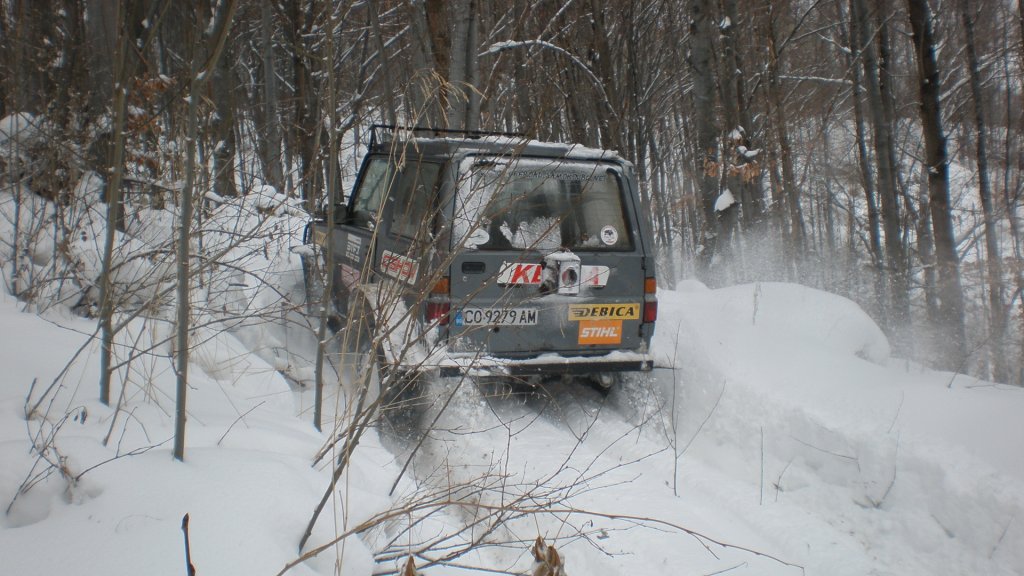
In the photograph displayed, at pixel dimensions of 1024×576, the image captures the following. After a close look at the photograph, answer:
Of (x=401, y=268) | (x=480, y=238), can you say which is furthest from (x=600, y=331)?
(x=401, y=268)

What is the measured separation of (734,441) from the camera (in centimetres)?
479

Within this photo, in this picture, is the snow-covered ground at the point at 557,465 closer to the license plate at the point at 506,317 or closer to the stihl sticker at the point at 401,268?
the stihl sticker at the point at 401,268

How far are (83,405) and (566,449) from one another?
9.12ft

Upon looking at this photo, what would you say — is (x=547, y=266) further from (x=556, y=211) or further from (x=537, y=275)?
(x=556, y=211)

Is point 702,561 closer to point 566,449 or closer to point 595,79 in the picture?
point 566,449

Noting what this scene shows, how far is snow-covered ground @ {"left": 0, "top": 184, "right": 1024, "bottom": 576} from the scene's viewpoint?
2059 mm

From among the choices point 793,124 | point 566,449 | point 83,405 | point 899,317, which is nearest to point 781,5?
point 899,317

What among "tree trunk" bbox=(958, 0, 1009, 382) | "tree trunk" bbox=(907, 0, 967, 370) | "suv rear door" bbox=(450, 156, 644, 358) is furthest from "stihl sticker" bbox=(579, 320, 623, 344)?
"tree trunk" bbox=(958, 0, 1009, 382)

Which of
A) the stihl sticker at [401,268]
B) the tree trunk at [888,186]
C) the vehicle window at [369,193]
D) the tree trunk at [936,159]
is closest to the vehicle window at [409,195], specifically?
the vehicle window at [369,193]

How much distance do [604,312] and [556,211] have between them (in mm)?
817

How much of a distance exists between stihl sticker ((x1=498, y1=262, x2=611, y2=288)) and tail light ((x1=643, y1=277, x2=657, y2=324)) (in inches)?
13.1

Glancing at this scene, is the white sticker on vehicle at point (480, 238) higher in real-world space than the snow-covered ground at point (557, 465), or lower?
higher

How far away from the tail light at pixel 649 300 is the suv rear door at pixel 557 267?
0.13ft

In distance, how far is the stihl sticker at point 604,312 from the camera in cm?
511
